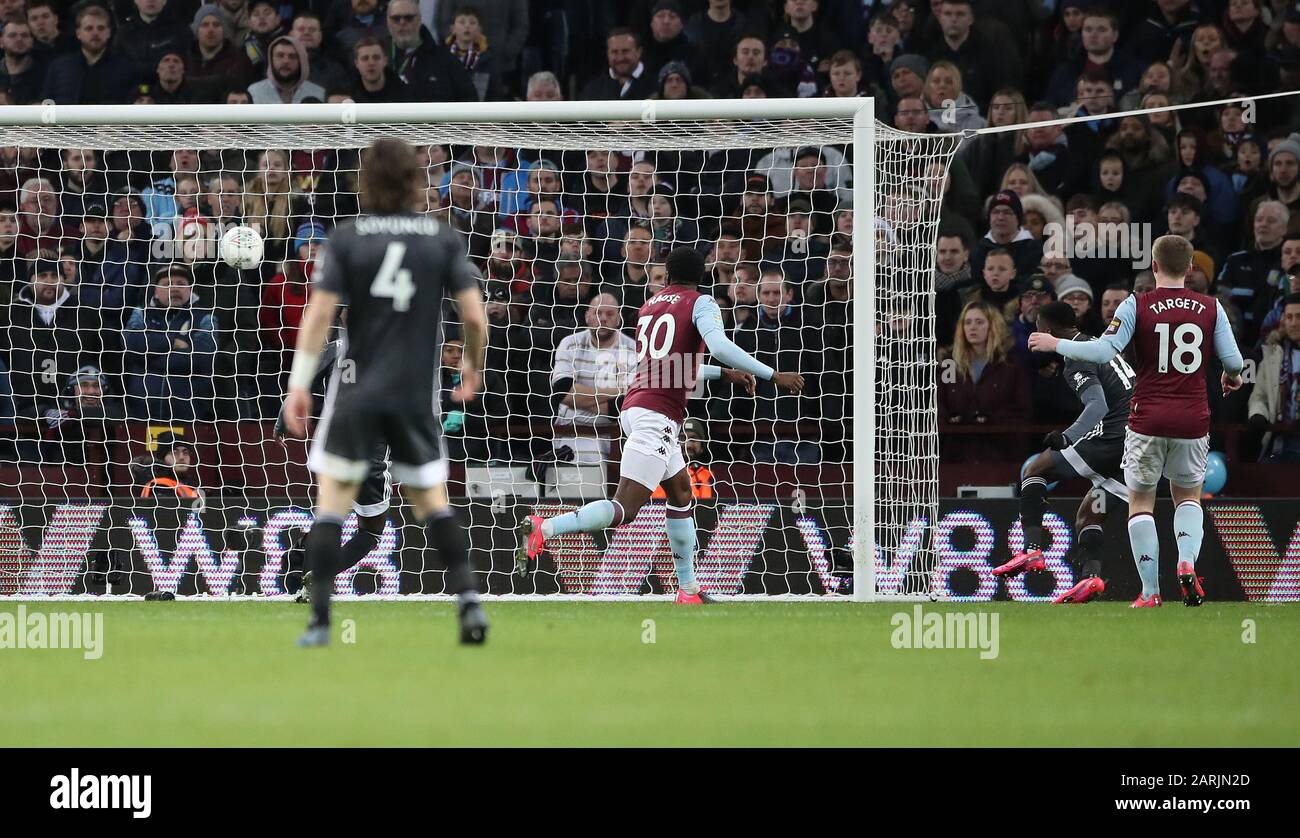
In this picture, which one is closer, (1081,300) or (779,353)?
(779,353)

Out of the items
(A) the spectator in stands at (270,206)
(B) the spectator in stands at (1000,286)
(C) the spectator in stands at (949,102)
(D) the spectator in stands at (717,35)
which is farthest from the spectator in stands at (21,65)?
(B) the spectator in stands at (1000,286)

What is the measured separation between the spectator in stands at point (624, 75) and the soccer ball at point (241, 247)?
463cm

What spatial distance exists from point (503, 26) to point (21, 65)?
4.20 m

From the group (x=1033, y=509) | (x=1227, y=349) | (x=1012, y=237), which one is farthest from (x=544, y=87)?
(x=1227, y=349)

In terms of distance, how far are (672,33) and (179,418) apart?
17.2 feet

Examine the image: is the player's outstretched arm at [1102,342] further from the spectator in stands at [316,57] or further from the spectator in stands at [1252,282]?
the spectator in stands at [316,57]

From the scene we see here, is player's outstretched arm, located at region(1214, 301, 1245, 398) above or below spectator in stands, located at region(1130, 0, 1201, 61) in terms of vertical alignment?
below

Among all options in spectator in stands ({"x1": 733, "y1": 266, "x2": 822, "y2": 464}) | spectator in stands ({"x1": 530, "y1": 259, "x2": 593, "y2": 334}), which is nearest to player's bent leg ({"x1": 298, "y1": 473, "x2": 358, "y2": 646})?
spectator in stands ({"x1": 733, "y1": 266, "x2": 822, "y2": 464})

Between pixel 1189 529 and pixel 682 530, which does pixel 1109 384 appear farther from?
pixel 682 530

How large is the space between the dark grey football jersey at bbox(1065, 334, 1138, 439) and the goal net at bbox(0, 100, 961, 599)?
101 cm

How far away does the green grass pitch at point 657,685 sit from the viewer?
5.38 m

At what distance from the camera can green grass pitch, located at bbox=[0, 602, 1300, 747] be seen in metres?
5.38

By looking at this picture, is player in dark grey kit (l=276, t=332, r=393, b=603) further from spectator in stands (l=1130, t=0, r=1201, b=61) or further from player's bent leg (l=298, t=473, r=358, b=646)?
spectator in stands (l=1130, t=0, r=1201, b=61)

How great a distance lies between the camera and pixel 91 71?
14.7m
